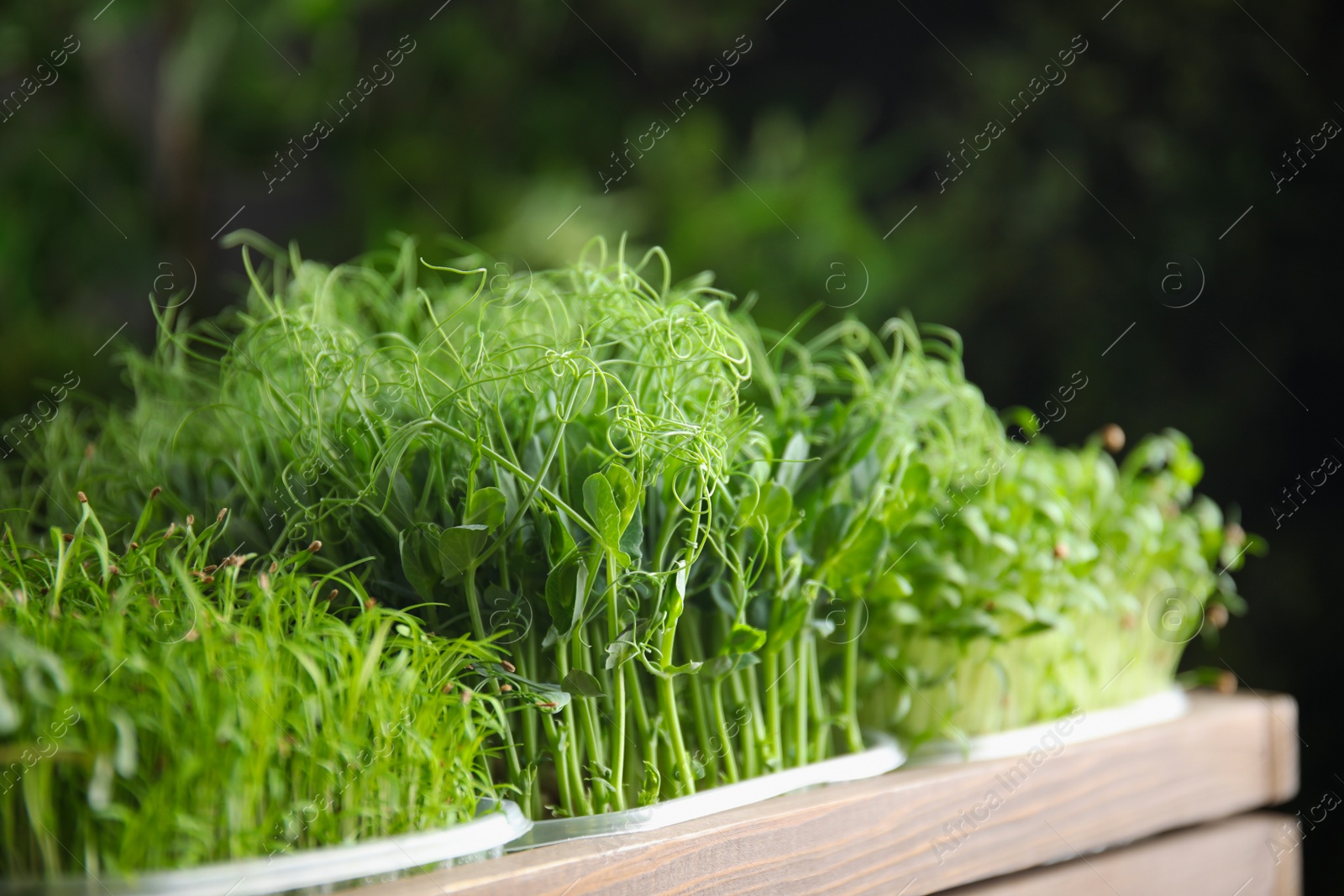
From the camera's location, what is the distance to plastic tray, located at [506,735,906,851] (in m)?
0.53

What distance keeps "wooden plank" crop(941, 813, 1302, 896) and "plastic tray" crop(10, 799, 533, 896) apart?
1.12 feet

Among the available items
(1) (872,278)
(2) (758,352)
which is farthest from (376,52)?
(2) (758,352)

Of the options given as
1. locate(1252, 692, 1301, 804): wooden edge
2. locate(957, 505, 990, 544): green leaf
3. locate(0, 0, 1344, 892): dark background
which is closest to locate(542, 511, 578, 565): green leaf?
locate(957, 505, 990, 544): green leaf

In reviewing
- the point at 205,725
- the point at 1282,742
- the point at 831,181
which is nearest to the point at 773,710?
the point at 205,725

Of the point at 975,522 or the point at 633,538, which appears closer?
the point at 633,538

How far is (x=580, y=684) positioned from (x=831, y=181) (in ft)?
6.54

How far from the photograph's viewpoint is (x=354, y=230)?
2.47 m

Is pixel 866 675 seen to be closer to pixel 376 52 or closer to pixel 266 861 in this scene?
pixel 266 861

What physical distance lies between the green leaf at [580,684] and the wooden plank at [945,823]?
8 centimetres

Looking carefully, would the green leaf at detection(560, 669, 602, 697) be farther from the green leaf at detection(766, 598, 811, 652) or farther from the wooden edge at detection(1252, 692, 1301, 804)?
the wooden edge at detection(1252, 692, 1301, 804)

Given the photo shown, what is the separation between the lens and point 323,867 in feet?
1.45

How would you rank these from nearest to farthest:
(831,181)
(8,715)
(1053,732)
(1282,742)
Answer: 1. (8,715)
2. (1053,732)
3. (1282,742)
4. (831,181)

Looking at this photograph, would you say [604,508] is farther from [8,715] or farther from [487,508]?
[8,715]

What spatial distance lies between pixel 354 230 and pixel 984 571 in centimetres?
210
